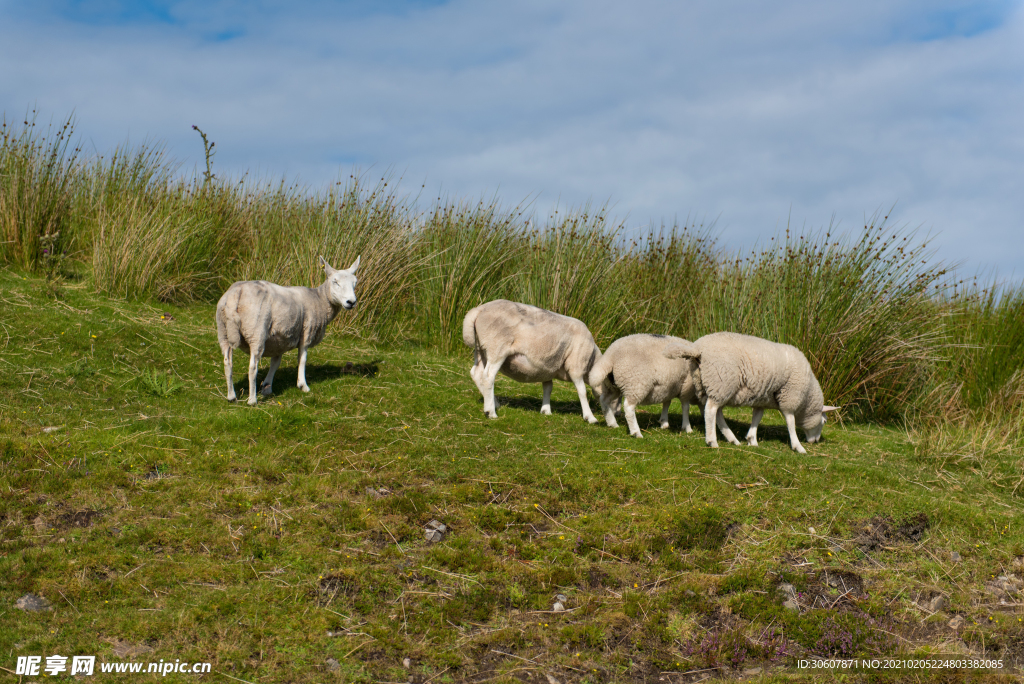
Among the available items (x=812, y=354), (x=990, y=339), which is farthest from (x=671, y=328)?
(x=990, y=339)

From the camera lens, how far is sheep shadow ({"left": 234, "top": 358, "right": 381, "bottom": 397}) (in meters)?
10.4

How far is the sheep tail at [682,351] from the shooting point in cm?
872

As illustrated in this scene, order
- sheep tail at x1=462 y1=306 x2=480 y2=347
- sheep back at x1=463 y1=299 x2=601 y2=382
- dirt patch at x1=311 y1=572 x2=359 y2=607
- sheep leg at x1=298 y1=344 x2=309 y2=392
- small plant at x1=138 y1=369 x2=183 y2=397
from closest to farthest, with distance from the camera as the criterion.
Answer: dirt patch at x1=311 y1=572 x2=359 y2=607 < sheep back at x1=463 y1=299 x2=601 y2=382 < sheep tail at x1=462 y1=306 x2=480 y2=347 < small plant at x1=138 y1=369 x2=183 y2=397 < sheep leg at x1=298 y1=344 x2=309 y2=392

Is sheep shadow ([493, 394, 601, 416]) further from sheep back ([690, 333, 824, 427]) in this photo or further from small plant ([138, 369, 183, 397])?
small plant ([138, 369, 183, 397])

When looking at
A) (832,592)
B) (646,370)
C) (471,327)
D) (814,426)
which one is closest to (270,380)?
(471,327)

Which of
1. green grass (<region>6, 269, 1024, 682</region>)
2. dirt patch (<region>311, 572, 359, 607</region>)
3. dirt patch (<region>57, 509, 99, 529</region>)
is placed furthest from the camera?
dirt patch (<region>57, 509, 99, 529</region>)

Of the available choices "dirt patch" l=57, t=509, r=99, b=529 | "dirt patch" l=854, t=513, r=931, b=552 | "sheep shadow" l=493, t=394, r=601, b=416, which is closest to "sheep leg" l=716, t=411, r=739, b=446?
"sheep shadow" l=493, t=394, r=601, b=416

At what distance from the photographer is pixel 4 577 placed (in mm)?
5609

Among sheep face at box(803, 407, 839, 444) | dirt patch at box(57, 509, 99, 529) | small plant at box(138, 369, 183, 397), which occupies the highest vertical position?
sheep face at box(803, 407, 839, 444)

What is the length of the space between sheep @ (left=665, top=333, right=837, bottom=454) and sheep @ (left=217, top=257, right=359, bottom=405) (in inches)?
171

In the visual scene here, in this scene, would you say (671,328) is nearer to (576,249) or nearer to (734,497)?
(576,249)

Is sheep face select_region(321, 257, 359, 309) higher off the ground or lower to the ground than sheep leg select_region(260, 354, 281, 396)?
higher

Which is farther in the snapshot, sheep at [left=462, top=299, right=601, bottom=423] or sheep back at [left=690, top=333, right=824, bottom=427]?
sheep at [left=462, top=299, right=601, bottom=423]

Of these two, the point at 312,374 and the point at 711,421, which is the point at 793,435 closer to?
the point at 711,421
